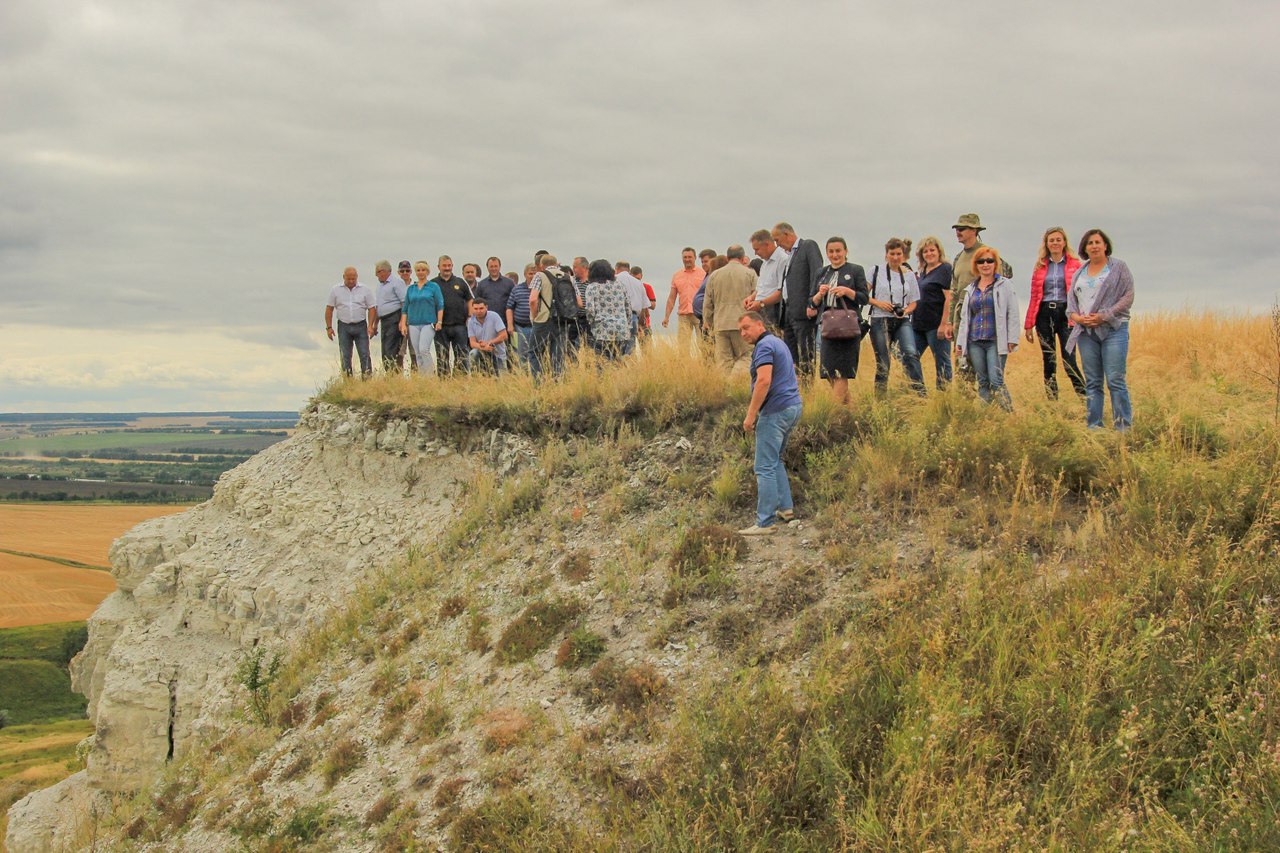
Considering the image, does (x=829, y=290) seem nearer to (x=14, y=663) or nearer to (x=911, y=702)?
(x=911, y=702)

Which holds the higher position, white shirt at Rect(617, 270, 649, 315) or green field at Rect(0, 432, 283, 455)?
white shirt at Rect(617, 270, 649, 315)

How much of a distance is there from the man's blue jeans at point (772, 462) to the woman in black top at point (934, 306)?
2.85 metres

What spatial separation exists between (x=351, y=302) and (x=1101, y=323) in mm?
11511

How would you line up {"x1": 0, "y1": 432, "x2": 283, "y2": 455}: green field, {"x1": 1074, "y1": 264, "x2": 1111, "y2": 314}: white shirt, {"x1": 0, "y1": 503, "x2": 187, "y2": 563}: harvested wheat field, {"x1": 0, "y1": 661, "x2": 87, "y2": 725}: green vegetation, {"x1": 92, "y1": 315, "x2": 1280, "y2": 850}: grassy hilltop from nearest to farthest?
{"x1": 92, "y1": 315, "x2": 1280, "y2": 850}: grassy hilltop < {"x1": 1074, "y1": 264, "x2": 1111, "y2": 314}: white shirt < {"x1": 0, "y1": 661, "x2": 87, "y2": 725}: green vegetation < {"x1": 0, "y1": 503, "x2": 187, "y2": 563}: harvested wheat field < {"x1": 0, "y1": 432, "x2": 283, "y2": 455}: green field

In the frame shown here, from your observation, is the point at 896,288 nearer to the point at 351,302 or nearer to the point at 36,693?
the point at 351,302

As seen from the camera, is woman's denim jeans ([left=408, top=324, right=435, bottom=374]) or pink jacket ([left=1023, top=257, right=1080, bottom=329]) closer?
pink jacket ([left=1023, top=257, right=1080, bottom=329])

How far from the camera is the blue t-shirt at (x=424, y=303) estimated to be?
13898 millimetres

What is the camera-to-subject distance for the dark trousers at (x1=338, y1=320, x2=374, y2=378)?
47.4 feet

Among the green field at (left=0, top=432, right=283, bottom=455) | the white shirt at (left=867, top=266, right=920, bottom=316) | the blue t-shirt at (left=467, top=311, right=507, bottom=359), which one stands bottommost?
the green field at (left=0, top=432, right=283, bottom=455)

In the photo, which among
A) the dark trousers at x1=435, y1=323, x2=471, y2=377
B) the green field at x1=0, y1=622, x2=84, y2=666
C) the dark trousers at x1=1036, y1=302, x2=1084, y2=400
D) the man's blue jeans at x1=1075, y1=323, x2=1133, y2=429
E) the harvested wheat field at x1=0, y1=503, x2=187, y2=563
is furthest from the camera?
the harvested wheat field at x1=0, y1=503, x2=187, y2=563

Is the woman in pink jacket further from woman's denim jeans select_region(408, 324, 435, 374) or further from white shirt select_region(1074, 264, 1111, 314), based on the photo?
woman's denim jeans select_region(408, 324, 435, 374)

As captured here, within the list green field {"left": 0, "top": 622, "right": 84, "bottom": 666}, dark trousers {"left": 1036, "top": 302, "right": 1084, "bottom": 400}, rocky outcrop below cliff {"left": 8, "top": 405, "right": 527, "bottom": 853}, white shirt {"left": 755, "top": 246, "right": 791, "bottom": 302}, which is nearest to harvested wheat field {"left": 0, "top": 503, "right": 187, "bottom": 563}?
green field {"left": 0, "top": 622, "right": 84, "bottom": 666}

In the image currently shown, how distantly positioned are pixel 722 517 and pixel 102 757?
34.9 feet

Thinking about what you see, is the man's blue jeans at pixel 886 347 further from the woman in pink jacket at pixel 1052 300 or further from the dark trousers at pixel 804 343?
the woman in pink jacket at pixel 1052 300
